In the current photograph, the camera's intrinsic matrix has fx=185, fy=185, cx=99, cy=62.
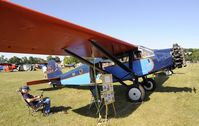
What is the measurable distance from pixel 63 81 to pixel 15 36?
790cm

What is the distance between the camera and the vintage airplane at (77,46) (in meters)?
4.29

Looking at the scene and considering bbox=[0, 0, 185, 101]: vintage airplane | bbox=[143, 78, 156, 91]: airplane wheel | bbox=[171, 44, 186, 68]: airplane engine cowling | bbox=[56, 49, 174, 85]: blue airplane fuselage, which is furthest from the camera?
bbox=[143, 78, 156, 91]: airplane wheel

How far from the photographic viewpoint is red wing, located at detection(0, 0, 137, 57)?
12.8 ft

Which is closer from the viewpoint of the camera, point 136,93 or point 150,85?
point 136,93

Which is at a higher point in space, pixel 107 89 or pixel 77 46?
pixel 77 46

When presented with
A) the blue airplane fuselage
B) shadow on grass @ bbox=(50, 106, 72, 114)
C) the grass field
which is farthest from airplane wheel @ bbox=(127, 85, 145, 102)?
shadow on grass @ bbox=(50, 106, 72, 114)

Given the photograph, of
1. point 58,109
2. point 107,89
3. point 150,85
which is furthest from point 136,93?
point 58,109

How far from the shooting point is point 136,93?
8.20 meters

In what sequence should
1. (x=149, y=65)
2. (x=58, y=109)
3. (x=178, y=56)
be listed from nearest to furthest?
(x=58, y=109), (x=178, y=56), (x=149, y=65)

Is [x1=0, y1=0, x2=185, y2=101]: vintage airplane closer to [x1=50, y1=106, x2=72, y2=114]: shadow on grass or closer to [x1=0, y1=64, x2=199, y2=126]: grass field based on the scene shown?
[x1=0, y1=64, x2=199, y2=126]: grass field

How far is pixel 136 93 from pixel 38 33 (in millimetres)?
4993

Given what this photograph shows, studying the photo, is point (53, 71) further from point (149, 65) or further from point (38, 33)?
point (38, 33)

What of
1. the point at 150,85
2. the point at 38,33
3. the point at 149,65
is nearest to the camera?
A: the point at 38,33

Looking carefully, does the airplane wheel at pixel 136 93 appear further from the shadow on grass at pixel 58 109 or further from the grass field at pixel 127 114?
the shadow on grass at pixel 58 109
